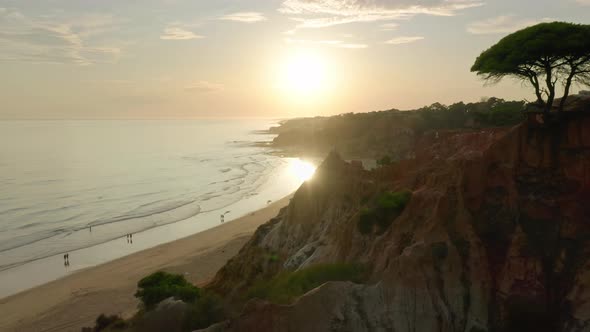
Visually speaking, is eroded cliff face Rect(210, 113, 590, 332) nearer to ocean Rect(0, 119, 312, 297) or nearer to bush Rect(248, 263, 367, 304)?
bush Rect(248, 263, 367, 304)

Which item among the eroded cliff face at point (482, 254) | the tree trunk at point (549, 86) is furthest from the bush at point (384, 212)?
the tree trunk at point (549, 86)

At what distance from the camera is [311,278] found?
59.6ft

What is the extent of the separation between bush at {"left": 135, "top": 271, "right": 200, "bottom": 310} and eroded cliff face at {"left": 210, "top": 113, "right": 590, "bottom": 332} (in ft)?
29.2

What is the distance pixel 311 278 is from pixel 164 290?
10.6m

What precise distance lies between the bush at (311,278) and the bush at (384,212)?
7.36ft

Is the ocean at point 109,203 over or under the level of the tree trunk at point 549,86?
under

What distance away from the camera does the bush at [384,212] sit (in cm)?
1931

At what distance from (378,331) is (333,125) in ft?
451

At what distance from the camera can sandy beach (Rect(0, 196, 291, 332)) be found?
3102cm

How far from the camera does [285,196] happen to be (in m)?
74.9

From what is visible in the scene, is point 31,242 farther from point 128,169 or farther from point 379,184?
point 128,169

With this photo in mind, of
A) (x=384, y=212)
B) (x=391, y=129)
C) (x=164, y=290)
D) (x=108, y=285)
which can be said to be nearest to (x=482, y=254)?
(x=384, y=212)

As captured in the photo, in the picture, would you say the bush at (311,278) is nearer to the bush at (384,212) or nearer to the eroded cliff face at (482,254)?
the eroded cliff face at (482,254)

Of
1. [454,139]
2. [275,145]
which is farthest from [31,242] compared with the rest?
[275,145]
